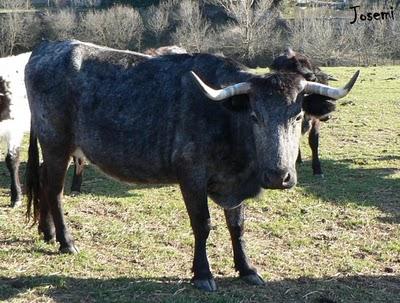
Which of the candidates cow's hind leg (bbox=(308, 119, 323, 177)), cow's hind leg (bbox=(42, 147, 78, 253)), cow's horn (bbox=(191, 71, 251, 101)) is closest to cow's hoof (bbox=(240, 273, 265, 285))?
cow's horn (bbox=(191, 71, 251, 101))

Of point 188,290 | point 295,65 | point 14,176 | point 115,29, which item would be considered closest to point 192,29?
point 115,29

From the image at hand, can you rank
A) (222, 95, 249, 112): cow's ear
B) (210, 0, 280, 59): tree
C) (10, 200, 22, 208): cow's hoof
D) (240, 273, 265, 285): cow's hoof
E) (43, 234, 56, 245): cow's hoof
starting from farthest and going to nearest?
(210, 0, 280, 59): tree, (10, 200, 22, 208): cow's hoof, (43, 234, 56, 245): cow's hoof, (240, 273, 265, 285): cow's hoof, (222, 95, 249, 112): cow's ear

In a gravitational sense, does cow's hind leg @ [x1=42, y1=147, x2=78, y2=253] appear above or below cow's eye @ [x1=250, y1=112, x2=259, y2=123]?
below

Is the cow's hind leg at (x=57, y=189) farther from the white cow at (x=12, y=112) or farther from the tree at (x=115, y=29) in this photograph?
the tree at (x=115, y=29)

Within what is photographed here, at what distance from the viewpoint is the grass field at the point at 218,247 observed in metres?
5.58

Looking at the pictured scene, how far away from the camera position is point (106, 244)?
22.5ft

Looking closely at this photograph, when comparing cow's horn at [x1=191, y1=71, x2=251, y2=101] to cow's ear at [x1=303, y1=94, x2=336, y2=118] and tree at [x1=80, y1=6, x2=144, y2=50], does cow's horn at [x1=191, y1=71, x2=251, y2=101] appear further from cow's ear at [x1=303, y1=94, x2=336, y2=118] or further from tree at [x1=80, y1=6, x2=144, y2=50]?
tree at [x1=80, y1=6, x2=144, y2=50]

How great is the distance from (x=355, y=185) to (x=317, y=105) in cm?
453

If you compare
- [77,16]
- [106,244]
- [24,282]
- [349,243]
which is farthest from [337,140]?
[77,16]

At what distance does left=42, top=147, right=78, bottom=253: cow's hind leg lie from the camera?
6.50 m

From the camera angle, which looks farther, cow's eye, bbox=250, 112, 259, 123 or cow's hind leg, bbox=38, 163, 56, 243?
cow's hind leg, bbox=38, 163, 56, 243

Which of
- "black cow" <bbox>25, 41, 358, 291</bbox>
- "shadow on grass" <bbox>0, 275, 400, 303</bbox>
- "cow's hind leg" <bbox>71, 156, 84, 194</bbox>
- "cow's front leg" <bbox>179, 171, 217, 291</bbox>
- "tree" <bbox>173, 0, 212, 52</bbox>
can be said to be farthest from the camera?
"tree" <bbox>173, 0, 212, 52</bbox>

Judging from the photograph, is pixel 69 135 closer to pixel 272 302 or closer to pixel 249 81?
pixel 249 81

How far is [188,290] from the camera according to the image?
18.4 feet
